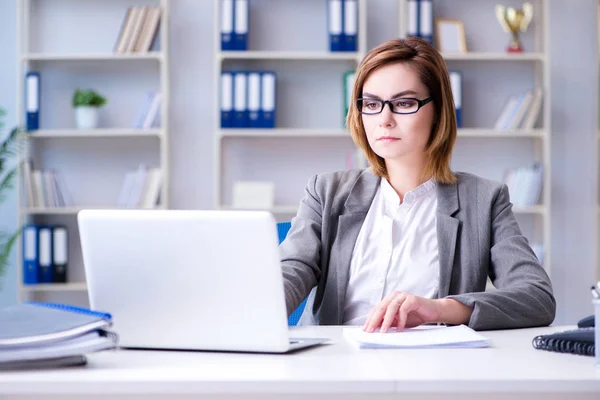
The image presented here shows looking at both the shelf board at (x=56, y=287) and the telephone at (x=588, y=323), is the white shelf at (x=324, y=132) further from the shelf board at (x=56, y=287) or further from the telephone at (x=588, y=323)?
the telephone at (x=588, y=323)

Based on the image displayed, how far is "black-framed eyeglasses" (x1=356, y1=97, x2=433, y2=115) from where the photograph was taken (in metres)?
1.88

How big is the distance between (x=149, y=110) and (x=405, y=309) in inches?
122

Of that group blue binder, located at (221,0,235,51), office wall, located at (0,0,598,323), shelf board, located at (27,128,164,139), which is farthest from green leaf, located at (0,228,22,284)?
blue binder, located at (221,0,235,51)

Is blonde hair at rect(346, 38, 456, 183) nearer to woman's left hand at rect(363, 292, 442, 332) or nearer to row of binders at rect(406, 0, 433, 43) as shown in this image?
woman's left hand at rect(363, 292, 442, 332)

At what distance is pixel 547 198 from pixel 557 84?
69cm

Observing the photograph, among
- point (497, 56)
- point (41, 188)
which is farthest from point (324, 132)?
point (41, 188)

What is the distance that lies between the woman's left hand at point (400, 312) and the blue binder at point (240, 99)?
2.81 meters

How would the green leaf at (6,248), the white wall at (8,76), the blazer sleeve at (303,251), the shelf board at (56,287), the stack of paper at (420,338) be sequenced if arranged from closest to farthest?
1. the stack of paper at (420,338)
2. the blazer sleeve at (303,251)
3. the green leaf at (6,248)
4. the shelf board at (56,287)
5. the white wall at (8,76)

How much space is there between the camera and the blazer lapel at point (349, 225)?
1882 mm

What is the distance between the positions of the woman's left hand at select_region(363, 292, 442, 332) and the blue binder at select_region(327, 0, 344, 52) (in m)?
2.90

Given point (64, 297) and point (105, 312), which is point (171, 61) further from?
point (105, 312)

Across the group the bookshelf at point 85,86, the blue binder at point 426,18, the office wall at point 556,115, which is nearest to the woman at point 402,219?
the blue binder at point 426,18

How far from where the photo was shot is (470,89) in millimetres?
4508

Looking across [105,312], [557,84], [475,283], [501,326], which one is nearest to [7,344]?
[105,312]
